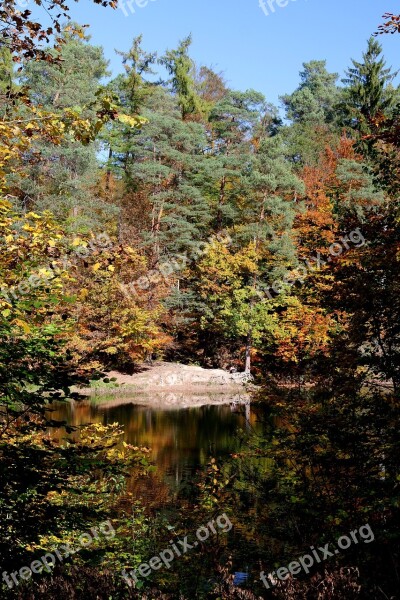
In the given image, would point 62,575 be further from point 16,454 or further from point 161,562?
point 161,562

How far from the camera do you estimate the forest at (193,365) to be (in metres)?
3.88

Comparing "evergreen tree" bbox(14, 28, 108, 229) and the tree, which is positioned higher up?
the tree

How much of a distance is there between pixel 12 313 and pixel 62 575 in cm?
193

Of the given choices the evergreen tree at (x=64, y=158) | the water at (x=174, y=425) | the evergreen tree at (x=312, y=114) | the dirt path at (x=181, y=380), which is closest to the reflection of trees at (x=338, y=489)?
the water at (x=174, y=425)

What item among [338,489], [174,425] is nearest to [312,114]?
[174,425]

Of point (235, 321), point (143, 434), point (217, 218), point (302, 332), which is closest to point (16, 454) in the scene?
point (302, 332)

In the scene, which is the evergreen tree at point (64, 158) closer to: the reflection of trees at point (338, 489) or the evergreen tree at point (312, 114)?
the evergreen tree at point (312, 114)

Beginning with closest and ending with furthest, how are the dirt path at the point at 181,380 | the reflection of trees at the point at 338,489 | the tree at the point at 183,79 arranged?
the reflection of trees at the point at 338,489 < the dirt path at the point at 181,380 < the tree at the point at 183,79

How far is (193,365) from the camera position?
32875 mm

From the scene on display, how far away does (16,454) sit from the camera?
3.94m

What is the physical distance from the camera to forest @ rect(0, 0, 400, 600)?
3.88m

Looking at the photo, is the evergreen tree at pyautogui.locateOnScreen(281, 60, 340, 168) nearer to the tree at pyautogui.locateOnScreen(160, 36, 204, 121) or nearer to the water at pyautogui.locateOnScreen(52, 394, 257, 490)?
Result: the tree at pyautogui.locateOnScreen(160, 36, 204, 121)

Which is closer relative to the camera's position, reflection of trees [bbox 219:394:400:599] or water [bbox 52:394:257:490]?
reflection of trees [bbox 219:394:400:599]

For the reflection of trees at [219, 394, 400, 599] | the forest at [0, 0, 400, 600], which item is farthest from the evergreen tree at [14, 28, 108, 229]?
the reflection of trees at [219, 394, 400, 599]
